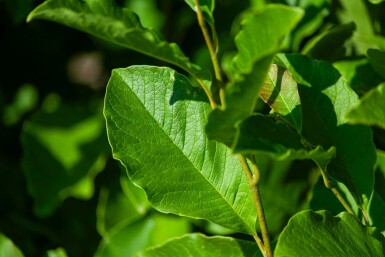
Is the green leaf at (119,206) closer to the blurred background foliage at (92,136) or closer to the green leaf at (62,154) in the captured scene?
the blurred background foliage at (92,136)

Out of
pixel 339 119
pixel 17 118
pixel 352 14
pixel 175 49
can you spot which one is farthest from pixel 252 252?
pixel 17 118

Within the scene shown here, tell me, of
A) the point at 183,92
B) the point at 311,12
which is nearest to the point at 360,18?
the point at 311,12

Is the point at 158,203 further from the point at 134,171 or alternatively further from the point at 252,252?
the point at 252,252

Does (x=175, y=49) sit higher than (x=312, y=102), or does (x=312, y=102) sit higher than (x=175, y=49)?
(x=175, y=49)

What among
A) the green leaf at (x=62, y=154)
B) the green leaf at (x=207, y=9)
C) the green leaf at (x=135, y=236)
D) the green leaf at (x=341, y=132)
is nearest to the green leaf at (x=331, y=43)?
the green leaf at (x=341, y=132)

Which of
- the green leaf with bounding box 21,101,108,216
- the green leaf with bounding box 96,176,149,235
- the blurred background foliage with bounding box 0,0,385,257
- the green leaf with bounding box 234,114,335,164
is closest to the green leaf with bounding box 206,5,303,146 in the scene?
the green leaf with bounding box 234,114,335,164

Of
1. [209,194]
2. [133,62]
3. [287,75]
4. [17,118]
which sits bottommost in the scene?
[17,118]
